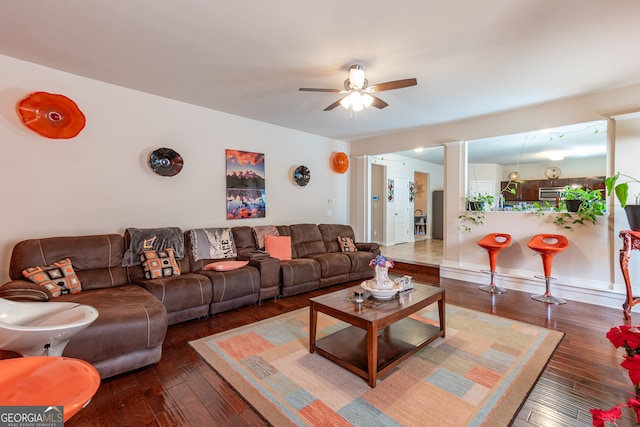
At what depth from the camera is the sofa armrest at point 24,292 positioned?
6.80 feet

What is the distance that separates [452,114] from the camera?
14.9ft

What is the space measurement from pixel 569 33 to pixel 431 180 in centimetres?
701

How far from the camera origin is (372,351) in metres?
1.97

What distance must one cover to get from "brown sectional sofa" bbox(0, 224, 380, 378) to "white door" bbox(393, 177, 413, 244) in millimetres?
2946

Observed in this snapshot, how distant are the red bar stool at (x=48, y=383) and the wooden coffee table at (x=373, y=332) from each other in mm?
1510

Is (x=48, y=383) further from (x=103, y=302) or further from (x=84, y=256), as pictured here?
(x=84, y=256)

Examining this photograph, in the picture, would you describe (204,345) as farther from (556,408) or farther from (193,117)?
(193,117)

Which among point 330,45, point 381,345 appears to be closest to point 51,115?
point 330,45

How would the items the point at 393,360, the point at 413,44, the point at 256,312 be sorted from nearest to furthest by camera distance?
the point at 393,360
the point at 413,44
the point at 256,312

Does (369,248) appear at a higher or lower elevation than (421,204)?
lower

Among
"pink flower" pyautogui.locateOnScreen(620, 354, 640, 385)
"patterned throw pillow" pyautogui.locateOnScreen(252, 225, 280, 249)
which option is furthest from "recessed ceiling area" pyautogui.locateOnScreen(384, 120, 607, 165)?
"pink flower" pyautogui.locateOnScreen(620, 354, 640, 385)

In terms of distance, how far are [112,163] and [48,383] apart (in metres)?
3.15

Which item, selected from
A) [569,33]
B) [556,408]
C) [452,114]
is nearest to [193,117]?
[452,114]

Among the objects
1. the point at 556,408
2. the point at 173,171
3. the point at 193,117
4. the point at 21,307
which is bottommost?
the point at 556,408
